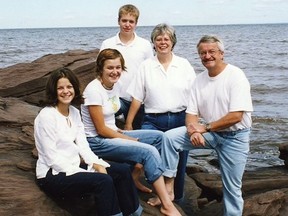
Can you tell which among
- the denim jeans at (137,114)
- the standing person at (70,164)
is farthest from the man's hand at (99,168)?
the denim jeans at (137,114)

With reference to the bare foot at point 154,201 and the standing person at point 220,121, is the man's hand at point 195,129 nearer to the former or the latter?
the standing person at point 220,121

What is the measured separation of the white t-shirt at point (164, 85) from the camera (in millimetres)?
6070

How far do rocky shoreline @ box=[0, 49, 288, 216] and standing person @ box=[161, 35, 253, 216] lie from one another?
76cm

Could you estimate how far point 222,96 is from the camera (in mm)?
5391

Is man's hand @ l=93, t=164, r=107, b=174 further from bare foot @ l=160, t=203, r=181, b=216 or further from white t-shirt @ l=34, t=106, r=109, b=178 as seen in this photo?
bare foot @ l=160, t=203, r=181, b=216

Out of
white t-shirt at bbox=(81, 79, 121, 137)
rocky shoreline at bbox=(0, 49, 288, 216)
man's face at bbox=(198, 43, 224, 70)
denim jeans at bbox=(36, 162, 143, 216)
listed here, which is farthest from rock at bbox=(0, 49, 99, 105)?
man's face at bbox=(198, 43, 224, 70)

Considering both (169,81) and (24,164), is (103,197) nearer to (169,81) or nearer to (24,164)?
(24,164)

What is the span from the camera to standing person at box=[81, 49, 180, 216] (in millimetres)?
5406

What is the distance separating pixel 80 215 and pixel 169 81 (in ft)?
6.76

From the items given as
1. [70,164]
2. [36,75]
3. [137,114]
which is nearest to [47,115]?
[70,164]

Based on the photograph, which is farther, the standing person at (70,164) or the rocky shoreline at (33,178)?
the rocky shoreline at (33,178)

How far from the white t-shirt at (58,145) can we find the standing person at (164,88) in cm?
126

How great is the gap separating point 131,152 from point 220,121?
109 centimetres

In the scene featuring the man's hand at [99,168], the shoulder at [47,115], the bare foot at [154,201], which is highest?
the shoulder at [47,115]
